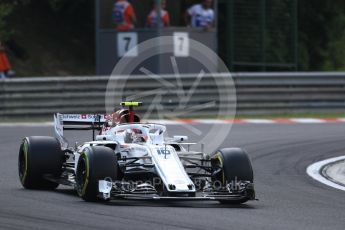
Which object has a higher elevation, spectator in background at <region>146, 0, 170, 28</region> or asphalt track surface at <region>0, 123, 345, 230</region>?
spectator in background at <region>146, 0, 170, 28</region>

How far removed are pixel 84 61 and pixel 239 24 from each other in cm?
461

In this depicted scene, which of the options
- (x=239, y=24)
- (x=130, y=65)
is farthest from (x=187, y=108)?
(x=239, y=24)

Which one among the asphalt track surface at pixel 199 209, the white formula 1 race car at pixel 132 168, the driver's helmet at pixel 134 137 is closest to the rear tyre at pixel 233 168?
the white formula 1 race car at pixel 132 168

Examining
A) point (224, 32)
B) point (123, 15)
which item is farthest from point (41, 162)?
point (224, 32)

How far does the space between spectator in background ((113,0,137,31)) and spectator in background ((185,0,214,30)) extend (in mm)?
1342

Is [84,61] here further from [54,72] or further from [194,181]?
[194,181]

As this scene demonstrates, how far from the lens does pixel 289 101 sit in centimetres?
2391

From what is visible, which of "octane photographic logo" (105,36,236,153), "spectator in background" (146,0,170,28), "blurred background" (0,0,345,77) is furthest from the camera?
"blurred background" (0,0,345,77)

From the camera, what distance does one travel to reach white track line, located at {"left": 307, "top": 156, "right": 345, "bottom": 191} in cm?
1416

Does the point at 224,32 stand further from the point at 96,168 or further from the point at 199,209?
the point at 199,209

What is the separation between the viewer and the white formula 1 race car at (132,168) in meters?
11.4

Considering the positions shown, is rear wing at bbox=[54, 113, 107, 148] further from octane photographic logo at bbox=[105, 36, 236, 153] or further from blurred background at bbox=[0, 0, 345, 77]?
blurred background at bbox=[0, 0, 345, 77]

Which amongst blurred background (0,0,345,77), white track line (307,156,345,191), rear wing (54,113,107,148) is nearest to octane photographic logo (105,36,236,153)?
blurred background (0,0,345,77)

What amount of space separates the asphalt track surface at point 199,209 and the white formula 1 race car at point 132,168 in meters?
0.14
